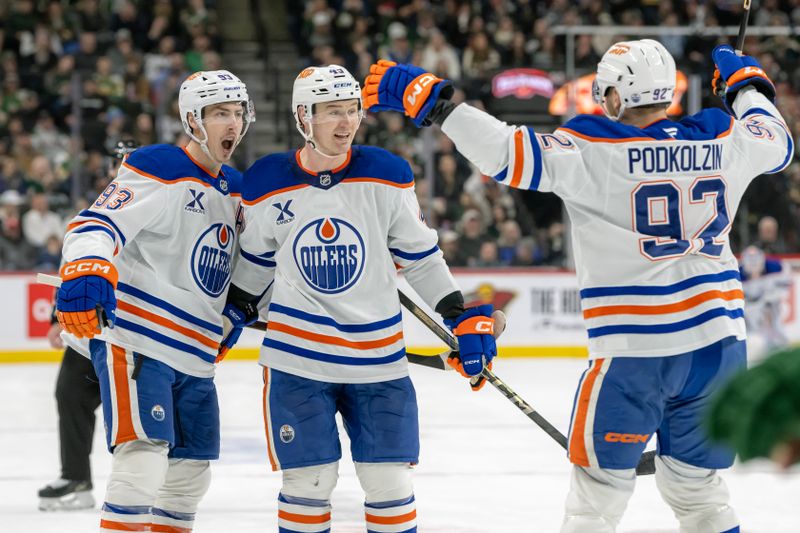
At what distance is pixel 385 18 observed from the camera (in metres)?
10.7

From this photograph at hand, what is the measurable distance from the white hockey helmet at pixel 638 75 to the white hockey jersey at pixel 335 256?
21.2 inches

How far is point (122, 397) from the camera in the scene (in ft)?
9.14

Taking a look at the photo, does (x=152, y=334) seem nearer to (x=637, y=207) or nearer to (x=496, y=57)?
(x=637, y=207)

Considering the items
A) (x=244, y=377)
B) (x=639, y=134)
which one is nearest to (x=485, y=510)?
(x=639, y=134)

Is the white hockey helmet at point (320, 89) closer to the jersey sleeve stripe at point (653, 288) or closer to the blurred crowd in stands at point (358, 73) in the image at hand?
the jersey sleeve stripe at point (653, 288)

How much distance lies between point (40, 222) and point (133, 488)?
19.1 feet

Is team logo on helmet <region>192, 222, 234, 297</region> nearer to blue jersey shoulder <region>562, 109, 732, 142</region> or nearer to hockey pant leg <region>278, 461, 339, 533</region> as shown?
hockey pant leg <region>278, 461, 339, 533</region>

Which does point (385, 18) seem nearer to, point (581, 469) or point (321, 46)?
point (321, 46)

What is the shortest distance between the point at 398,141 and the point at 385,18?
7.37 ft

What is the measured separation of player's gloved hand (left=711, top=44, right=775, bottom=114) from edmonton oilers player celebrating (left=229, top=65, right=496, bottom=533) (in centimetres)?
88

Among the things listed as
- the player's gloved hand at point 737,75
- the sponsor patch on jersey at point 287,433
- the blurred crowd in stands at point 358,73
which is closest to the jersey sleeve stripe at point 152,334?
the sponsor patch on jersey at point 287,433

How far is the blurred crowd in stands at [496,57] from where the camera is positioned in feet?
28.2

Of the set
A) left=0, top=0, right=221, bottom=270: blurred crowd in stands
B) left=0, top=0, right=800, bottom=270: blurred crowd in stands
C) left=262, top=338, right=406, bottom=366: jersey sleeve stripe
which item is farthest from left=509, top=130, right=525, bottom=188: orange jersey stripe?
left=0, top=0, right=221, bottom=270: blurred crowd in stands

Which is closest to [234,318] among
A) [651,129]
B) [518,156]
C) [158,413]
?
[158,413]
